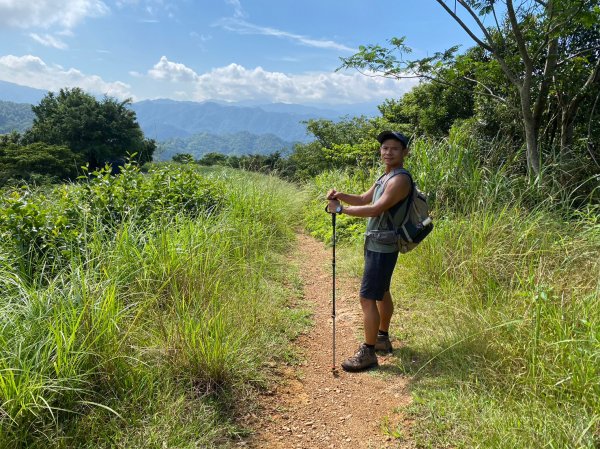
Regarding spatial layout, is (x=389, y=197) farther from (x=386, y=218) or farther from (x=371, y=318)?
(x=371, y=318)

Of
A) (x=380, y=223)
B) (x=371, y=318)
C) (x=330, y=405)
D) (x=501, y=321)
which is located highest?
(x=380, y=223)

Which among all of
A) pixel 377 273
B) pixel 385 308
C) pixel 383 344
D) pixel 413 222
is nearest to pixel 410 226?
pixel 413 222

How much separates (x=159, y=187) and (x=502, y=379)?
17.5 feet

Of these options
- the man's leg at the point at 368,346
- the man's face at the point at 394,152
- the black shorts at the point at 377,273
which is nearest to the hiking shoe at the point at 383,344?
the man's leg at the point at 368,346

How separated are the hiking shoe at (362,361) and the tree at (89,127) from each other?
4205cm

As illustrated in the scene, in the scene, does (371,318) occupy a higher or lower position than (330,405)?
higher

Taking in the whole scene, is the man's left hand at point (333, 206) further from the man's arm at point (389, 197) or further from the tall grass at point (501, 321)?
the tall grass at point (501, 321)

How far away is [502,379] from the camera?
8.43 feet

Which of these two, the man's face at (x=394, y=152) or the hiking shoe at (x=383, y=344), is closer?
the man's face at (x=394, y=152)

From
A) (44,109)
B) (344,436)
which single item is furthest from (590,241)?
(44,109)

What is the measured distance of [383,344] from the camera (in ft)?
11.2

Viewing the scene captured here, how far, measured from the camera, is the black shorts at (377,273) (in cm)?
304

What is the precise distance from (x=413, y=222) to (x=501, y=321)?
3.39 feet

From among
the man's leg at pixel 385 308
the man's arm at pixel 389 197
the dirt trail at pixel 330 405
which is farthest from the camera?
the man's leg at pixel 385 308
